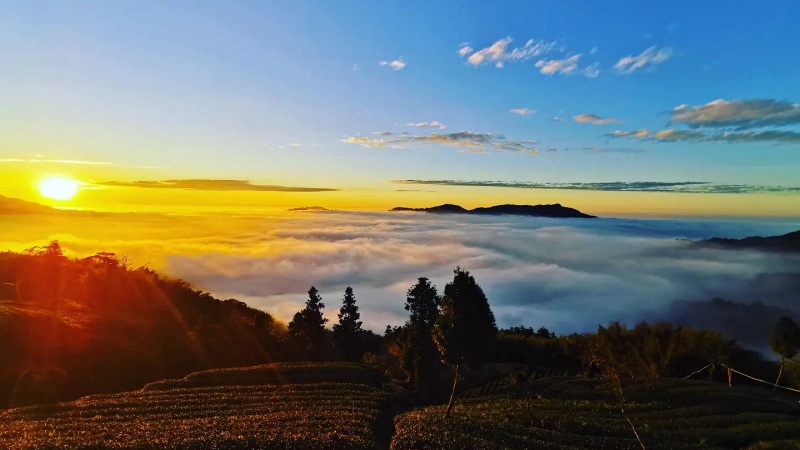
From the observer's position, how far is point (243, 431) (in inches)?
1142

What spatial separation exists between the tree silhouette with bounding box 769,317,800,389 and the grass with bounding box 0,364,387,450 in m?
44.6

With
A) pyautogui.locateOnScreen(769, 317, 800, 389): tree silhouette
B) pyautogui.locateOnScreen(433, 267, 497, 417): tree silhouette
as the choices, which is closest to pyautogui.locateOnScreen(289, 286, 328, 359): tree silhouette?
pyautogui.locateOnScreen(433, 267, 497, 417): tree silhouette

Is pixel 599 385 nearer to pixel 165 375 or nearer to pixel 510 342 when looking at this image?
pixel 510 342

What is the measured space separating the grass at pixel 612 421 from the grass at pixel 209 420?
4.40m

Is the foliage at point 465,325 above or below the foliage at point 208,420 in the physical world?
above

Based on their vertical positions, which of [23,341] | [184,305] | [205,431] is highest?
[205,431]

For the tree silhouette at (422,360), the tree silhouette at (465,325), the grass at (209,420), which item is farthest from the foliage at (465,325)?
the tree silhouette at (422,360)

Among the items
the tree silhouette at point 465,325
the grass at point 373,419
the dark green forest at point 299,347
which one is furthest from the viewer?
the dark green forest at point 299,347

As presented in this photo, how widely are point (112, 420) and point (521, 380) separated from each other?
4431 cm

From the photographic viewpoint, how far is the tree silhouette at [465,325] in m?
35.3

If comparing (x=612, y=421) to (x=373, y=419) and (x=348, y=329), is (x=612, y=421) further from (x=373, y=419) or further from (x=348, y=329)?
(x=348, y=329)

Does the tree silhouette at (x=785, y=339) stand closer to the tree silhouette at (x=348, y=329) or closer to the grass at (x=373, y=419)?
the grass at (x=373, y=419)

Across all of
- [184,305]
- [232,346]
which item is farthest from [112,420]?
[184,305]

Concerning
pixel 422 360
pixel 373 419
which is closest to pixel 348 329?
pixel 422 360
